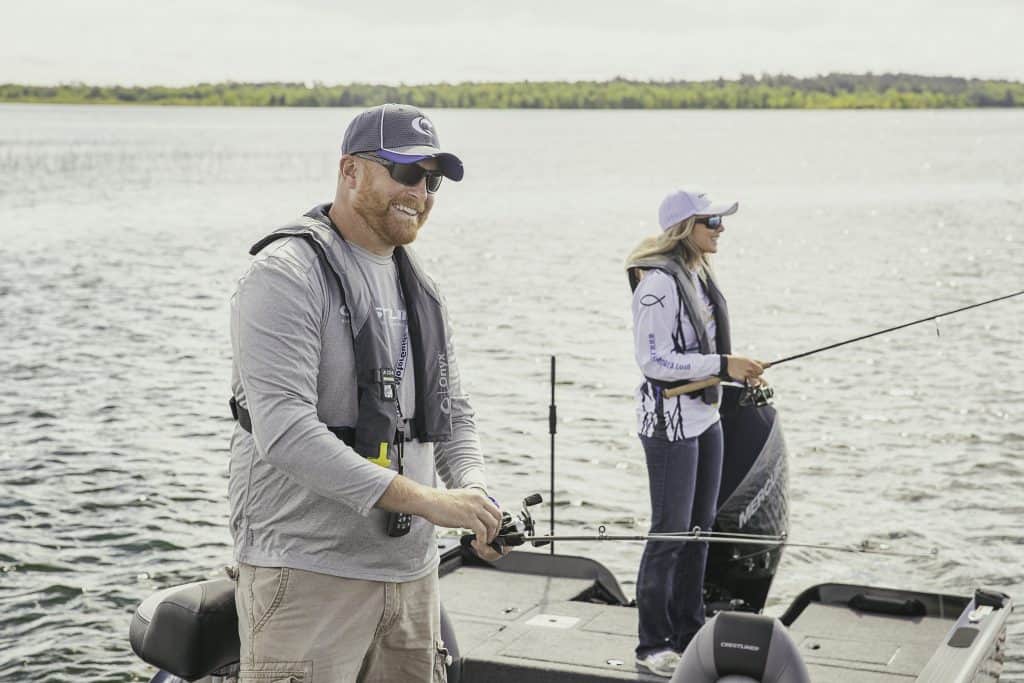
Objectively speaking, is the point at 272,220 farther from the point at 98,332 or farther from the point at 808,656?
the point at 808,656

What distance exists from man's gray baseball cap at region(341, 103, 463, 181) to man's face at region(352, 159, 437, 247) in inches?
0.9

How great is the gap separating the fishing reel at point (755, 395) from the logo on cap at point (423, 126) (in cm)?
272

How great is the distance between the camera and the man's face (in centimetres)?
257

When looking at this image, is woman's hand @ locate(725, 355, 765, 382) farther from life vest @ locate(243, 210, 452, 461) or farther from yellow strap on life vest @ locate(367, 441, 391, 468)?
yellow strap on life vest @ locate(367, 441, 391, 468)

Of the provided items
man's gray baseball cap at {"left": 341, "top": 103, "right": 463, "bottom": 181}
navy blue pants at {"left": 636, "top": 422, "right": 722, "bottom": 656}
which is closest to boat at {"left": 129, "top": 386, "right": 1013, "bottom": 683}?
navy blue pants at {"left": 636, "top": 422, "right": 722, "bottom": 656}

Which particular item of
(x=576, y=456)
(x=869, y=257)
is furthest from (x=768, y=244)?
(x=576, y=456)

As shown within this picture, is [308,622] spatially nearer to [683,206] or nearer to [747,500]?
[683,206]

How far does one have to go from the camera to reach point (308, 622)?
2510 millimetres

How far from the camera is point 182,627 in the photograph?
298 cm

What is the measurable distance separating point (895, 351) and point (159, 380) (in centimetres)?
769

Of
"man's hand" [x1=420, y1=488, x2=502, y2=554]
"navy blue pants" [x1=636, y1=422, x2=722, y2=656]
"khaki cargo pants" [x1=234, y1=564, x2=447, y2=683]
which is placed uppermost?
"man's hand" [x1=420, y1=488, x2=502, y2=554]

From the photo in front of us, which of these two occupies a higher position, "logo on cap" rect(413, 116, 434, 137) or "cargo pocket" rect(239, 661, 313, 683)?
"logo on cap" rect(413, 116, 434, 137)

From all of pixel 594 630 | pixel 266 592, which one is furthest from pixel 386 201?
pixel 594 630

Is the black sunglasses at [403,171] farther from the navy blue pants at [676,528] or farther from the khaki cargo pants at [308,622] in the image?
the navy blue pants at [676,528]
